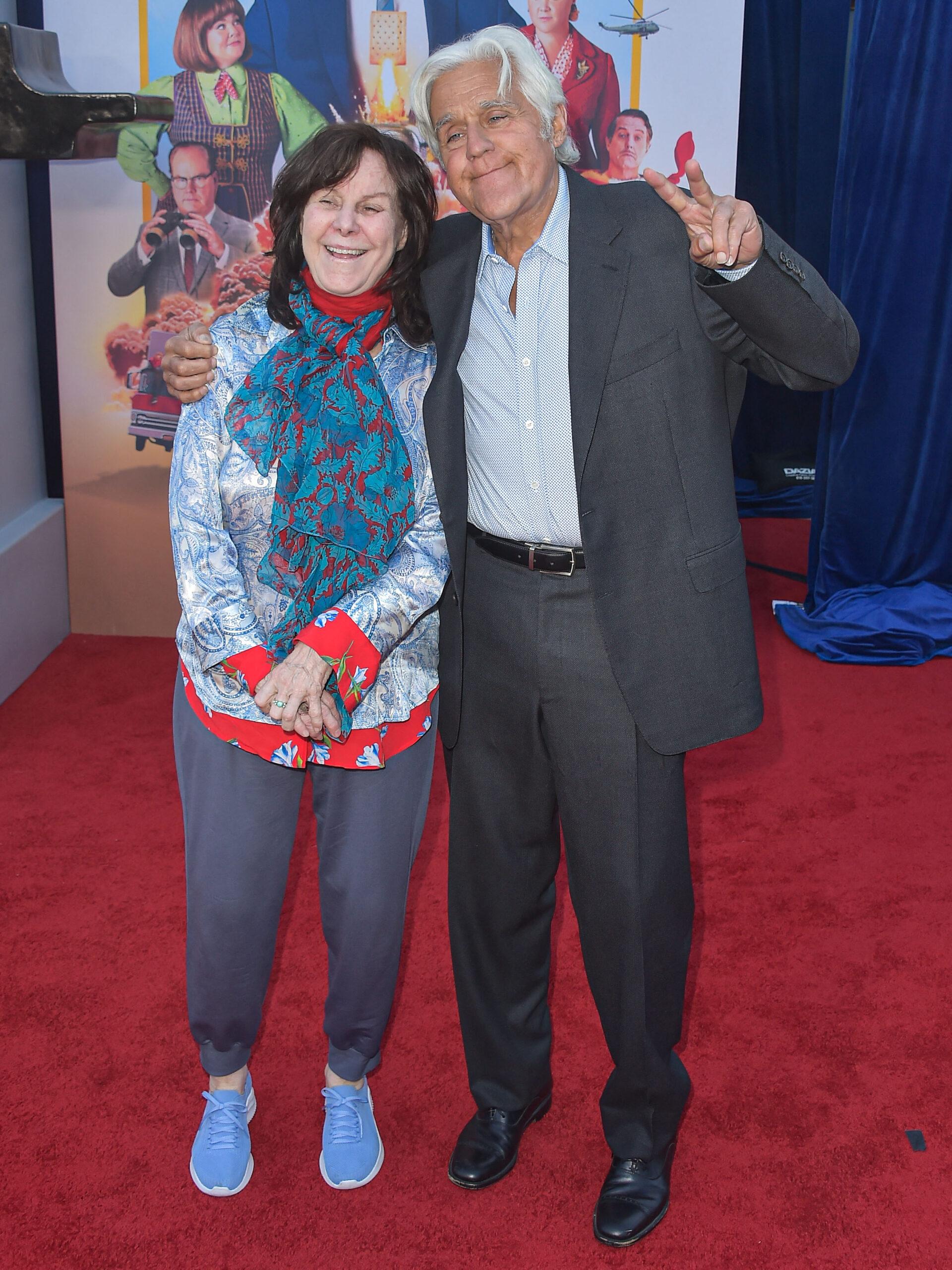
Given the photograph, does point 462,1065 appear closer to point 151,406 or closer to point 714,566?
point 714,566

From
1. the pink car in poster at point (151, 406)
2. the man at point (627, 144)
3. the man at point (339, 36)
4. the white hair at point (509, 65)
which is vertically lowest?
the pink car in poster at point (151, 406)

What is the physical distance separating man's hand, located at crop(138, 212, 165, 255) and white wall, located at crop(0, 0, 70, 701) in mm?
432

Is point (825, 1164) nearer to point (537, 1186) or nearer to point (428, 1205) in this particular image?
point (537, 1186)

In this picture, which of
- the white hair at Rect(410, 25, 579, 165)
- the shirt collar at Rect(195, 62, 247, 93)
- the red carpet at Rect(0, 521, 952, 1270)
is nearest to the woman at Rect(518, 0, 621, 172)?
the shirt collar at Rect(195, 62, 247, 93)

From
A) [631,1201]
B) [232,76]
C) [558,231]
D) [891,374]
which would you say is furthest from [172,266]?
[631,1201]

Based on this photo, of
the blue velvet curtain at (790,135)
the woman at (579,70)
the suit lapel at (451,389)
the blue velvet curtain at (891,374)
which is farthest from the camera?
→ the blue velvet curtain at (790,135)

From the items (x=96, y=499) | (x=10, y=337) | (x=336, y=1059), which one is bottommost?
(x=336, y=1059)

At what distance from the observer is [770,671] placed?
4.55 metres

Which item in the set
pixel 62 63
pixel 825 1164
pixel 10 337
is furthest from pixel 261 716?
pixel 62 63

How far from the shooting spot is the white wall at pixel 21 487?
4180 millimetres

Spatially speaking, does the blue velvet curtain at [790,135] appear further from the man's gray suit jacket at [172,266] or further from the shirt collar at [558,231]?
the shirt collar at [558,231]

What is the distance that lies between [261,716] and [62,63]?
3.47 meters

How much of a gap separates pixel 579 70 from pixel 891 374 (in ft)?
5.70

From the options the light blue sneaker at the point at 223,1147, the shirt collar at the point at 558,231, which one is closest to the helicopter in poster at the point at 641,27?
the shirt collar at the point at 558,231
